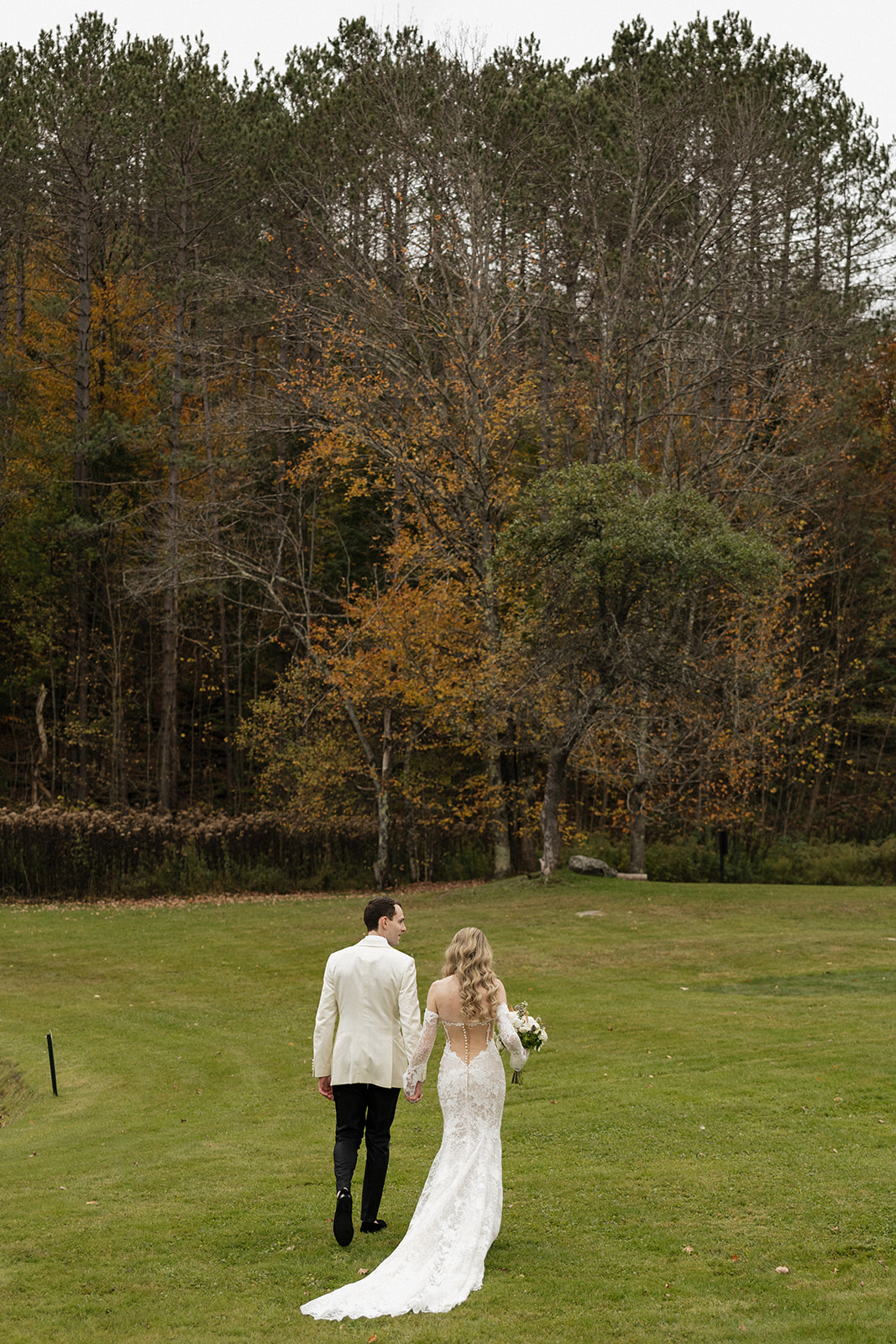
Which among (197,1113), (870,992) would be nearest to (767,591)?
(870,992)

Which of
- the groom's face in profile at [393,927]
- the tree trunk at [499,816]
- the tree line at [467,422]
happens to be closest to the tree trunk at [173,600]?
the tree line at [467,422]

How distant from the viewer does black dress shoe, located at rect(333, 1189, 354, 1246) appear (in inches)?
248

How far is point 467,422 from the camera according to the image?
25.6 meters

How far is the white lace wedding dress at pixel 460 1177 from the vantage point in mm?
5758

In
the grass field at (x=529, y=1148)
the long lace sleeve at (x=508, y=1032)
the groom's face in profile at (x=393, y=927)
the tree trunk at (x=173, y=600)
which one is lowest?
the grass field at (x=529, y=1148)

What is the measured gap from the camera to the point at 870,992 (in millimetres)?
14523

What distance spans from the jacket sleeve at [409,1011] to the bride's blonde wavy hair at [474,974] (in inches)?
12.9

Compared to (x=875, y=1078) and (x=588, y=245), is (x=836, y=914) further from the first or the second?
(x=588, y=245)

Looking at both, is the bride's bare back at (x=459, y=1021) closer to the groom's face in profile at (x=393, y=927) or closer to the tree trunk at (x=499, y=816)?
the groom's face in profile at (x=393, y=927)

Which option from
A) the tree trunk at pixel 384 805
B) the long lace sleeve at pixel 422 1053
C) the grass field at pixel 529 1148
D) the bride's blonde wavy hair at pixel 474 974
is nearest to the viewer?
the grass field at pixel 529 1148

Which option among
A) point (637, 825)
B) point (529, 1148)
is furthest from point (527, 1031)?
point (637, 825)

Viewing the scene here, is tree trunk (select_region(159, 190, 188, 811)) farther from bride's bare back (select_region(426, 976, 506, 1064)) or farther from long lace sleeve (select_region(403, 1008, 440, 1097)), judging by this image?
bride's bare back (select_region(426, 976, 506, 1064))

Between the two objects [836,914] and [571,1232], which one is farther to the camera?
[836,914]

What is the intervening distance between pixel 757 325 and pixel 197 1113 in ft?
73.7
